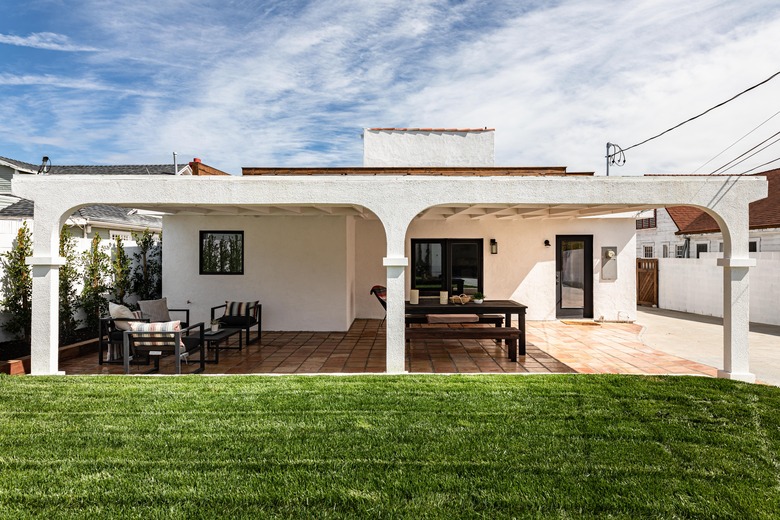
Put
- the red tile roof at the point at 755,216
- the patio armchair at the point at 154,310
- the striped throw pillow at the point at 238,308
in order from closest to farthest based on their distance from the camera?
the patio armchair at the point at 154,310 → the striped throw pillow at the point at 238,308 → the red tile roof at the point at 755,216

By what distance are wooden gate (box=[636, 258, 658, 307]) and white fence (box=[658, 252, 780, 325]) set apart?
0.19m

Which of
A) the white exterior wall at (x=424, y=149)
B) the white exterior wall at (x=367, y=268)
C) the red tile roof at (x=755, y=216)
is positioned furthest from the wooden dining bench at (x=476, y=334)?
the red tile roof at (x=755, y=216)

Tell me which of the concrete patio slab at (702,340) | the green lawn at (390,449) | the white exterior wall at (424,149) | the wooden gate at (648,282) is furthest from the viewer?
the wooden gate at (648,282)

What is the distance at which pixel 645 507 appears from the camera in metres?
3.26

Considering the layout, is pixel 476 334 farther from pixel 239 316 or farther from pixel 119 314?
pixel 119 314

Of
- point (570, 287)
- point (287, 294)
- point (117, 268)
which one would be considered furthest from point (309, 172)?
point (570, 287)

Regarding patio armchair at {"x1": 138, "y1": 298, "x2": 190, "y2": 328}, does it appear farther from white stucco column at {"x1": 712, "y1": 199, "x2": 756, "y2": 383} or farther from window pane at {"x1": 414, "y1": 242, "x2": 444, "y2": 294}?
white stucco column at {"x1": 712, "y1": 199, "x2": 756, "y2": 383}

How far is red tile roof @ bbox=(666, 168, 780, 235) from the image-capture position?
15.3m

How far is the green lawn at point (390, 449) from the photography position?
3307 mm

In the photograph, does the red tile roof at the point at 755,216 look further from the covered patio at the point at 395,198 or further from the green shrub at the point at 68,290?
the green shrub at the point at 68,290

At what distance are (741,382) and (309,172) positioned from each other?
9.31m

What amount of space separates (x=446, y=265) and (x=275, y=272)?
4802 mm

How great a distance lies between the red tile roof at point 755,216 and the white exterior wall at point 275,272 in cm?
1083

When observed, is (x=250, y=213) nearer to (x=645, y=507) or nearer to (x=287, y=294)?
(x=287, y=294)
